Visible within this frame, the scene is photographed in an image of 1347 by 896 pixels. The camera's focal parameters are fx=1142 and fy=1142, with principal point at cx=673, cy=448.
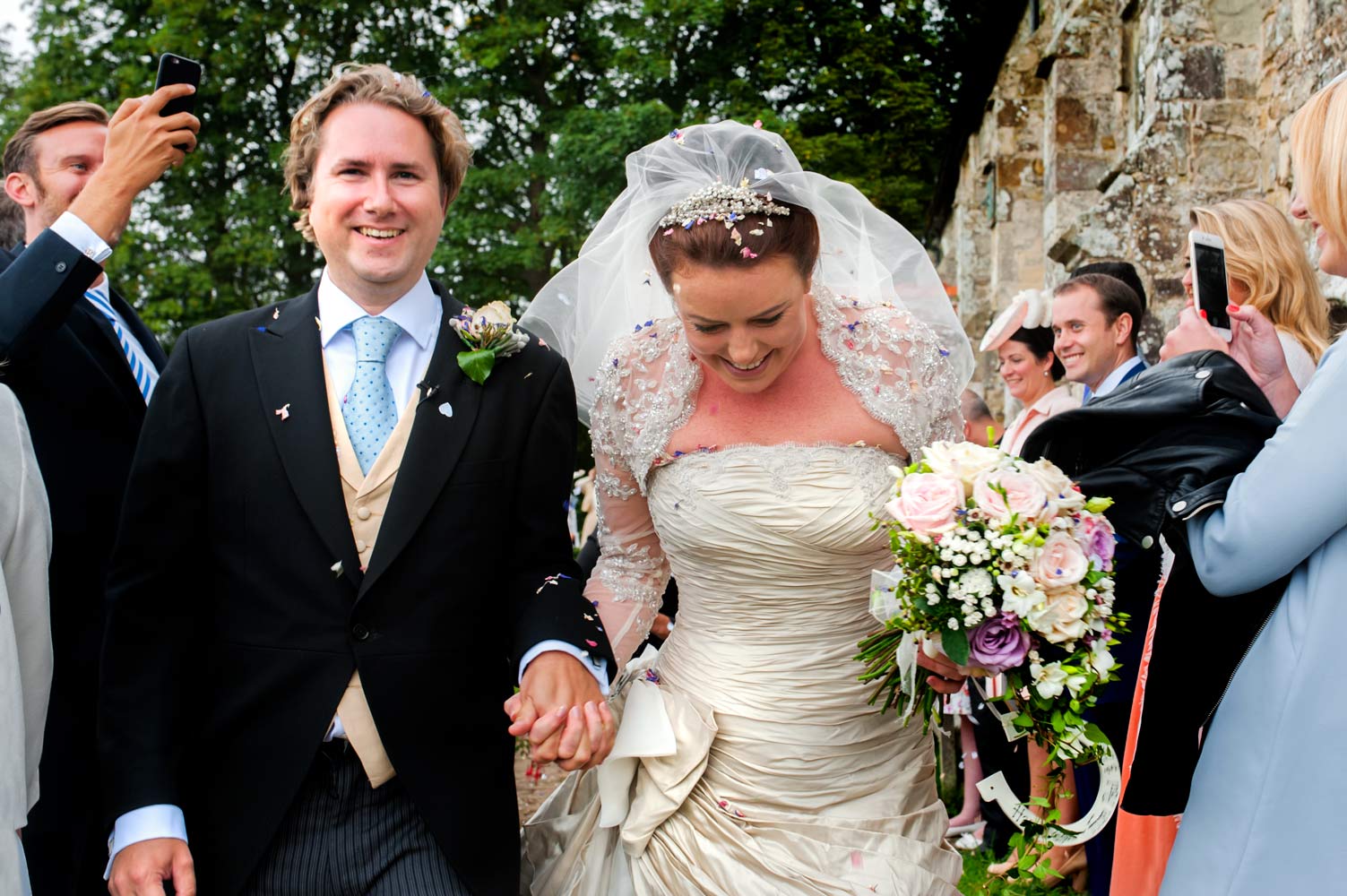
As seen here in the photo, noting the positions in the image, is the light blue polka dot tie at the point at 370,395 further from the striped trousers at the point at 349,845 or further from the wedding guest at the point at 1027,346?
the wedding guest at the point at 1027,346

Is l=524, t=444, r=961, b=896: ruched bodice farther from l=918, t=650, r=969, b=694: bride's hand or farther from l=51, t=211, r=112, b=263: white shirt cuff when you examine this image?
l=51, t=211, r=112, b=263: white shirt cuff

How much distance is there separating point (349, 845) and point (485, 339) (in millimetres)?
1160

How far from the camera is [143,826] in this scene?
231 cm

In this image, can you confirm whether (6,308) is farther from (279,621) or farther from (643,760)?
(643,760)

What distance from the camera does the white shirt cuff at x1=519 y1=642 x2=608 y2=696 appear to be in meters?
2.54

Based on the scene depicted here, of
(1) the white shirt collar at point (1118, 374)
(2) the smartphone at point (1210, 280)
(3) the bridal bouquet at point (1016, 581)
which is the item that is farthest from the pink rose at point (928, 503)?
(1) the white shirt collar at point (1118, 374)

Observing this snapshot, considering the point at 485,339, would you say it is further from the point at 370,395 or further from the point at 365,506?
the point at 365,506

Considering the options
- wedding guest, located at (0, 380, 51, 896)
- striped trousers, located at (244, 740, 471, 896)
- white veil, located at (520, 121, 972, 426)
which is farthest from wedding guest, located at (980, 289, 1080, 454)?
wedding guest, located at (0, 380, 51, 896)

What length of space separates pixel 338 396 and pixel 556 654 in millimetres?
778

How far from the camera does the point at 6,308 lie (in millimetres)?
2801

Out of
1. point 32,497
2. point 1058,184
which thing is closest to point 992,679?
point 32,497

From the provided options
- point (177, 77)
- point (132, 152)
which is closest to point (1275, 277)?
point (177, 77)

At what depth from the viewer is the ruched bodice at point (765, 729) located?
285 cm

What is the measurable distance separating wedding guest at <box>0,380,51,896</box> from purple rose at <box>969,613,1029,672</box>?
1878mm
